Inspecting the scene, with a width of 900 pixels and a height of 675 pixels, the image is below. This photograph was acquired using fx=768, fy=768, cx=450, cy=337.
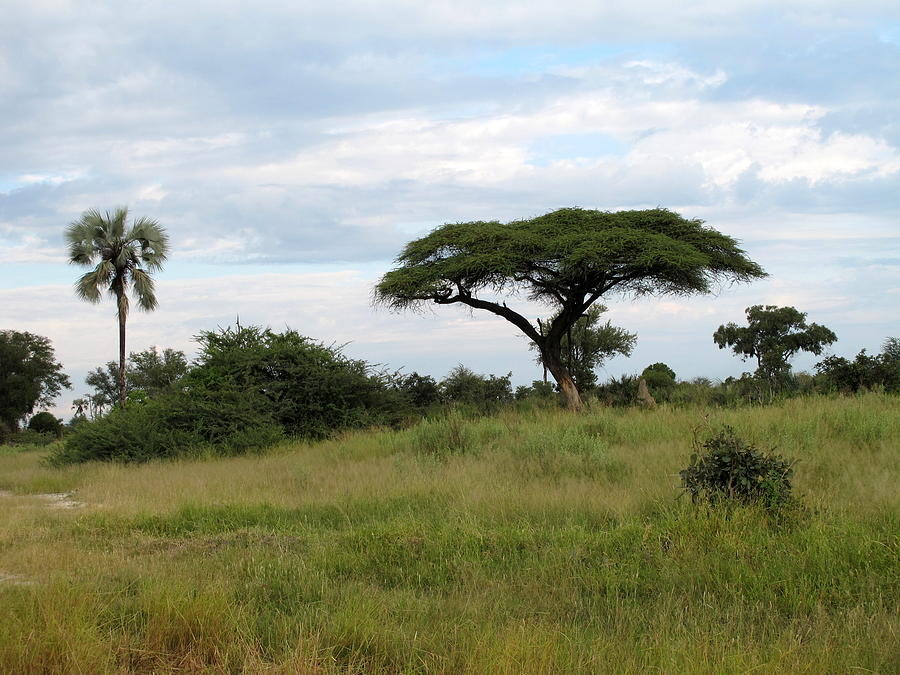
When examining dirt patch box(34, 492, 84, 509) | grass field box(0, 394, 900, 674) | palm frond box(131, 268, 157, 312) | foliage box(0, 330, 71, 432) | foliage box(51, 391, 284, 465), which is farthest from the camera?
foliage box(0, 330, 71, 432)

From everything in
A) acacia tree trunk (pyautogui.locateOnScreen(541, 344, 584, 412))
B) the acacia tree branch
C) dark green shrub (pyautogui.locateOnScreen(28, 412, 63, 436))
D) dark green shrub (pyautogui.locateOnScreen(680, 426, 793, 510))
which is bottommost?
dark green shrub (pyautogui.locateOnScreen(28, 412, 63, 436))

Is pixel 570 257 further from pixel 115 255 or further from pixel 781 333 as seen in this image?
pixel 781 333

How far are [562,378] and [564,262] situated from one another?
A: 359cm

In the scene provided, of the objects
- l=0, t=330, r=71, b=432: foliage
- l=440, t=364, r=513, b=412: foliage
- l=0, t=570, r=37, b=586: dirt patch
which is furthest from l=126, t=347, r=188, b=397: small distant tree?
l=0, t=570, r=37, b=586: dirt patch

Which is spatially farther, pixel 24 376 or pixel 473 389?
pixel 24 376

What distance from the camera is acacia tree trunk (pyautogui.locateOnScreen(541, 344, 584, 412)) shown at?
23.2 meters

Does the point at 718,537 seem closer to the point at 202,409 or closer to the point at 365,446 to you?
the point at 365,446

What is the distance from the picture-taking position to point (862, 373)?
19641 millimetres

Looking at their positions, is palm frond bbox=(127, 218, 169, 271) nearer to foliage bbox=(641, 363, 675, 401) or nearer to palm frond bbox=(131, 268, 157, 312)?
palm frond bbox=(131, 268, 157, 312)

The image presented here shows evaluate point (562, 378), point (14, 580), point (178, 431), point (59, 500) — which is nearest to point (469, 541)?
point (14, 580)

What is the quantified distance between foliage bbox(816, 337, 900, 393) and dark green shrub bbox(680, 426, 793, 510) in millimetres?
13258

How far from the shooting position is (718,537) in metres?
6.57

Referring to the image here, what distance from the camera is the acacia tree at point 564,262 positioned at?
2358cm

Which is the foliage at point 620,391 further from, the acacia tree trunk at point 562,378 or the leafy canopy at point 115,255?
the leafy canopy at point 115,255
